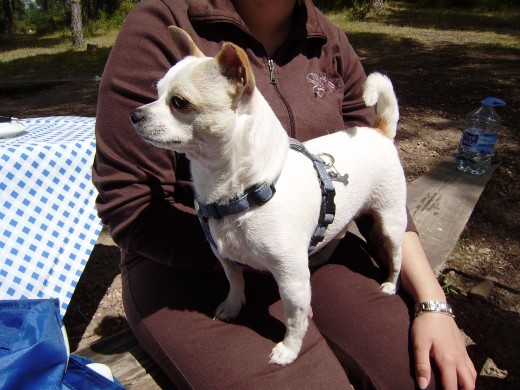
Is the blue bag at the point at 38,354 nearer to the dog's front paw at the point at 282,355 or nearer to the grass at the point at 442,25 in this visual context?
the dog's front paw at the point at 282,355

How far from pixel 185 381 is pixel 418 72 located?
5.72m

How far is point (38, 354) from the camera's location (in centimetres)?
93

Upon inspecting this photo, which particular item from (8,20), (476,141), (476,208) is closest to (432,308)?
(476,208)

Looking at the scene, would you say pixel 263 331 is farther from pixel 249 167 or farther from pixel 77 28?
pixel 77 28

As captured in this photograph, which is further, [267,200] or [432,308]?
[432,308]

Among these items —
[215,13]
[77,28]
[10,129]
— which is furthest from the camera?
[77,28]

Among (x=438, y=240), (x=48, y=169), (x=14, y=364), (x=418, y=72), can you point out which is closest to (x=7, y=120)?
(x=48, y=169)

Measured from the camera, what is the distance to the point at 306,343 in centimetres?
121

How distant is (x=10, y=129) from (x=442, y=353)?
72.9 inches

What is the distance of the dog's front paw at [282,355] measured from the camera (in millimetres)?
1142

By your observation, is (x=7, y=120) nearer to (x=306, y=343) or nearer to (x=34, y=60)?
(x=306, y=343)

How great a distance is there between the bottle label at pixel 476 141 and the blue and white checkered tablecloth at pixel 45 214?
221 cm

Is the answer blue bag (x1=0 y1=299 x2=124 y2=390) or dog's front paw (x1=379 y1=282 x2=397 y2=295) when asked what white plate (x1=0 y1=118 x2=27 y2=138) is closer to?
blue bag (x1=0 y1=299 x2=124 y2=390)

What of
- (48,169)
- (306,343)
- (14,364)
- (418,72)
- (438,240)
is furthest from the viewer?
(418,72)
